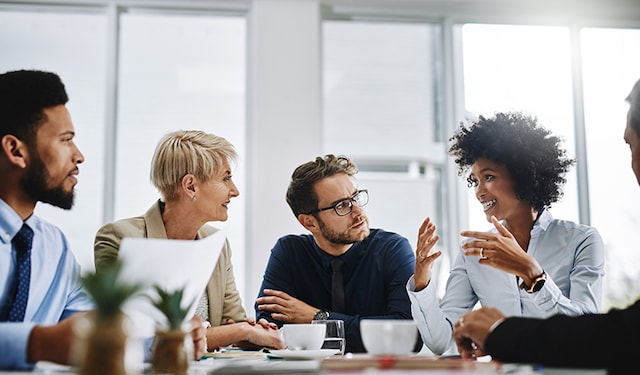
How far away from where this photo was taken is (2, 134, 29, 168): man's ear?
1.83 meters

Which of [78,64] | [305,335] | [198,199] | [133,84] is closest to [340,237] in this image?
[198,199]

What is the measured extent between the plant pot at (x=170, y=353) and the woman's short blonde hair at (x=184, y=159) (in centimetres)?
159

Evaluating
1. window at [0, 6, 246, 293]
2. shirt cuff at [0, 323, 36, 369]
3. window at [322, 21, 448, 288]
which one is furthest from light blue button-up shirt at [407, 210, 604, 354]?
window at [0, 6, 246, 293]

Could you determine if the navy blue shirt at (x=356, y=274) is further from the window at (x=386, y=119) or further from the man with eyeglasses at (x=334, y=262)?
the window at (x=386, y=119)

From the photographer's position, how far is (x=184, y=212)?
2.72 m

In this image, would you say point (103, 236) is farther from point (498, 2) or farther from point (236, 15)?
point (498, 2)

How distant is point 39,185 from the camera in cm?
184

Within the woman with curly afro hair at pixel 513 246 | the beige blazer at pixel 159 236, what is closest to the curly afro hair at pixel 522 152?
the woman with curly afro hair at pixel 513 246

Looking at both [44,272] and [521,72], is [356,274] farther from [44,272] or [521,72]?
[521,72]

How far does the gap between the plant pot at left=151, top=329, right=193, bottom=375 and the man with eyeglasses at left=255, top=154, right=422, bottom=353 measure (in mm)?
1389

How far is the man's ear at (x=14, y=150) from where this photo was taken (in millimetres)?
1835

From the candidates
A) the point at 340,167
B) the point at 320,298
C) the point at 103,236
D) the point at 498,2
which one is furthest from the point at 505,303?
the point at 498,2

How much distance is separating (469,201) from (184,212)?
7.19 ft

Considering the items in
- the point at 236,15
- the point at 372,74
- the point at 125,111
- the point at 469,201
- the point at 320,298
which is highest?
the point at 236,15
